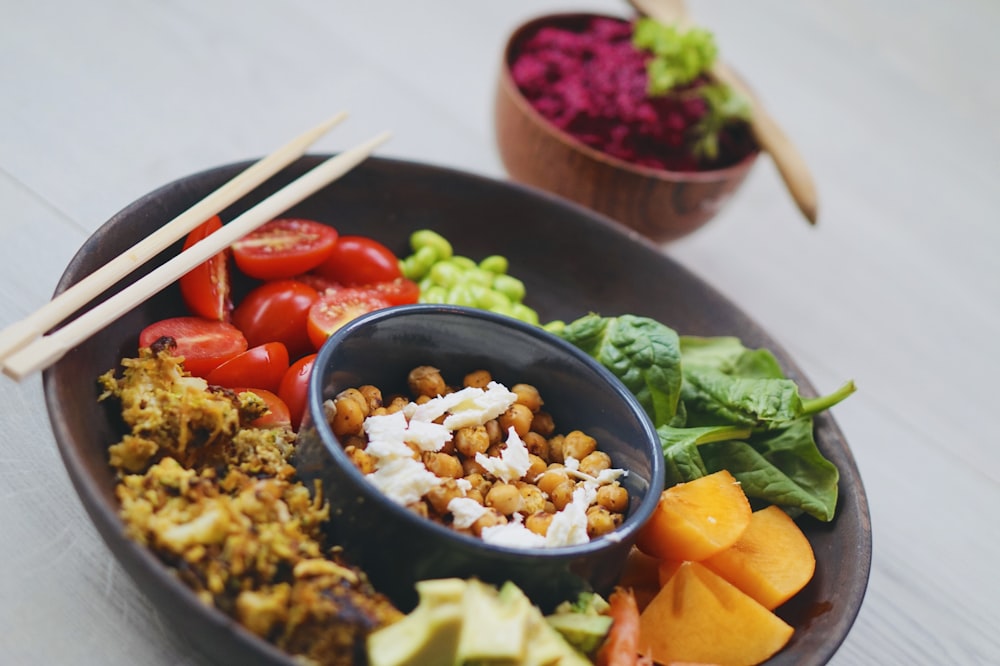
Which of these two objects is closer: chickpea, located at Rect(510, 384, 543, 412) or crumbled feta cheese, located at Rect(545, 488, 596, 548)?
crumbled feta cheese, located at Rect(545, 488, 596, 548)

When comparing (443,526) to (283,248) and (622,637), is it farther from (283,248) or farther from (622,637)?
(283,248)

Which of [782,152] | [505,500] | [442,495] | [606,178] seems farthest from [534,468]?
[782,152]

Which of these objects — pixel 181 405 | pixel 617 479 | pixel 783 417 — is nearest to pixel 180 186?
pixel 181 405

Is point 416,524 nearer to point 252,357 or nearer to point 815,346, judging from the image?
point 252,357

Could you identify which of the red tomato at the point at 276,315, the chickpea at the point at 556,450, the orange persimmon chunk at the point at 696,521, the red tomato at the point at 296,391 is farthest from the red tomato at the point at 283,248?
the orange persimmon chunk at the point at 696,521

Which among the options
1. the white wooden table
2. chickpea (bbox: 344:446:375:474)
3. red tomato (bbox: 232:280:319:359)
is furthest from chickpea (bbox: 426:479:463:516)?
red tomato (bbox: 232:280:319:359)

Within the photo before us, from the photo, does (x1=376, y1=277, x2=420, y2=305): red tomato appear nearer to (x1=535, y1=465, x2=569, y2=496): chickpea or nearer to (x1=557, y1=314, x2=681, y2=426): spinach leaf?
(x1=557, y1=314, x2=681, y2=426): spinach leaf

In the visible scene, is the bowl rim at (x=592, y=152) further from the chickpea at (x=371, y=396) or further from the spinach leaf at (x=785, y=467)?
the chickpea at (x=371, y=396)
